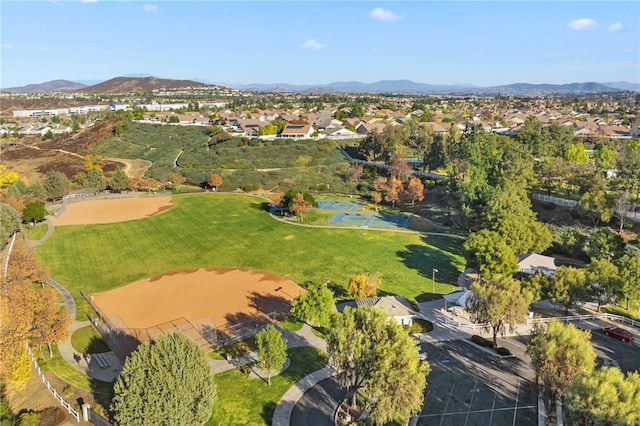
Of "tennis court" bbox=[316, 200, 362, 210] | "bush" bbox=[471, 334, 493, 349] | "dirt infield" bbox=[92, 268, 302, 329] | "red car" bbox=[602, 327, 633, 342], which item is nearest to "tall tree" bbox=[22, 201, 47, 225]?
"dirt infield" bbox=[92, 268, 302, 329]

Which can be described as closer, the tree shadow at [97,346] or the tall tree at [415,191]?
the tree shadow at [97,346]

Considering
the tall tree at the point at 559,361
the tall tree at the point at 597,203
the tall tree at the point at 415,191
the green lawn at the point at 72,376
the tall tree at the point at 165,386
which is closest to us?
the tall tree at the point at 165,386

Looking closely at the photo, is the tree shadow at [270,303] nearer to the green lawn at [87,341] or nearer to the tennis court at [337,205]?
the green lawn at [87,341]

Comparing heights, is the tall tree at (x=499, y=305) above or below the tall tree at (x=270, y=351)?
above

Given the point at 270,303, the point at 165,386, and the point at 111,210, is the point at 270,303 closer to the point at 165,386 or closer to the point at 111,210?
the point at 165,386

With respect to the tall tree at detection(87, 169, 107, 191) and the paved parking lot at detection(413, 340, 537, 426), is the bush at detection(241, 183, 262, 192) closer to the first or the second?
the tall tree at detection(87, 169, 107, 191)

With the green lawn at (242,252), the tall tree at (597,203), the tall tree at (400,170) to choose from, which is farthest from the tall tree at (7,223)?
the tall tree at (597,203)

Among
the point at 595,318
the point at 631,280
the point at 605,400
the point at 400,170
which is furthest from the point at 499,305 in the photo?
the point at 400,170
